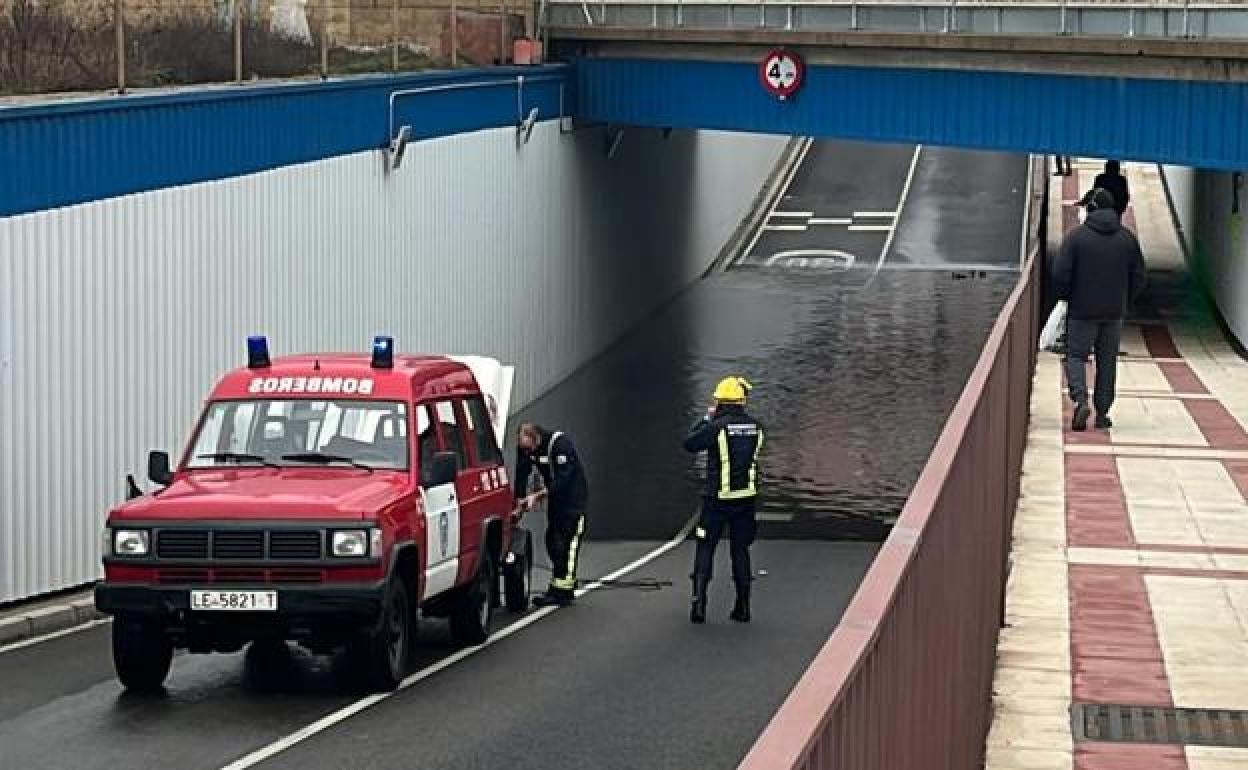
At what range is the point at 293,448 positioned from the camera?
15.8m

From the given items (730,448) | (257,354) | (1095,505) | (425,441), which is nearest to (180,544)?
(425,441)

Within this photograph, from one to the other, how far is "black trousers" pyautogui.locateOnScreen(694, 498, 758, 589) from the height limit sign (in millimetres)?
19895

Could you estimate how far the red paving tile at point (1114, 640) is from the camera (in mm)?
11742

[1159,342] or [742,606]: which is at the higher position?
[1159,342]

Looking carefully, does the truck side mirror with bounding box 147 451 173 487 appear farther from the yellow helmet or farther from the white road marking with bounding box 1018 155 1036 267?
the white road marking with bounding box 1018 155 1036 267

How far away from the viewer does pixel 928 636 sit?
7141 mm

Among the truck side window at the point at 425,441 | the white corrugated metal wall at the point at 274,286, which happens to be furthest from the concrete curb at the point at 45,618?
the truck side window at the point at 425,441

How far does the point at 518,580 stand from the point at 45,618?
3.59m

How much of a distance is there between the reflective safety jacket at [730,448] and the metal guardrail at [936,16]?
15.9 metres

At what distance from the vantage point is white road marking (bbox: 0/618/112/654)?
1742 centimetres

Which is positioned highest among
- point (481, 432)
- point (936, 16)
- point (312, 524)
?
point (936, 16)

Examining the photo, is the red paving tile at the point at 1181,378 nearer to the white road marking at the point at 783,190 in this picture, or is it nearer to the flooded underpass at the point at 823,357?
the flooded underpass at the point at 823,357

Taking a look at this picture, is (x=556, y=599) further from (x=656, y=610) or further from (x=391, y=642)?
(x=391, y=642)

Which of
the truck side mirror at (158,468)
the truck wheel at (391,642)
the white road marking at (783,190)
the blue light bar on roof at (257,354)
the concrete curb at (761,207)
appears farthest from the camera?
the white road marking at (783,190)
